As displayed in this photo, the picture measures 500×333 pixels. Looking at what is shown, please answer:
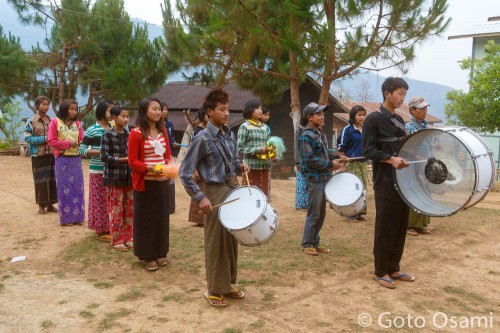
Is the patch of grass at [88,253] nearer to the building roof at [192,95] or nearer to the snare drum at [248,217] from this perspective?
the snare drum at [248,217]

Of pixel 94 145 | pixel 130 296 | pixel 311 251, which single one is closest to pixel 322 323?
pixel 130 296

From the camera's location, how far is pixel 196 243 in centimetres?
559

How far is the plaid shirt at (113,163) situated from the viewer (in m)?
4.99

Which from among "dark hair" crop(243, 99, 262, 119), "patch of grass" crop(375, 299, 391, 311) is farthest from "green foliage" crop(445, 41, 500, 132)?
"patch of grass" crop(375, 299, 391, 311)

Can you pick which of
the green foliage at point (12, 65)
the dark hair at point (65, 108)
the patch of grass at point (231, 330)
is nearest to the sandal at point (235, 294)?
the patch of grass at point (231, 330)

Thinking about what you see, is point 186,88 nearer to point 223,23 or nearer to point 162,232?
point 223,23

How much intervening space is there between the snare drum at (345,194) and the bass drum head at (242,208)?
1.56 metres

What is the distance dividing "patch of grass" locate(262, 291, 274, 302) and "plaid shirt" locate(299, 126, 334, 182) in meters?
1.43

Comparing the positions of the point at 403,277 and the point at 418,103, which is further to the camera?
the point at 418,103

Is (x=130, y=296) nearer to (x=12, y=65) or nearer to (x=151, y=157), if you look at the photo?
(x=151, y=157)

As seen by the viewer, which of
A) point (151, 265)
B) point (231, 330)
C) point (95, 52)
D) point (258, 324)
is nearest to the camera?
point (231, 330)

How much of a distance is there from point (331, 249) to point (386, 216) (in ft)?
4.39

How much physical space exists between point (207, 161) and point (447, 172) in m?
1.98

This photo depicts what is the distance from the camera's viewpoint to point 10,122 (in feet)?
75.7
